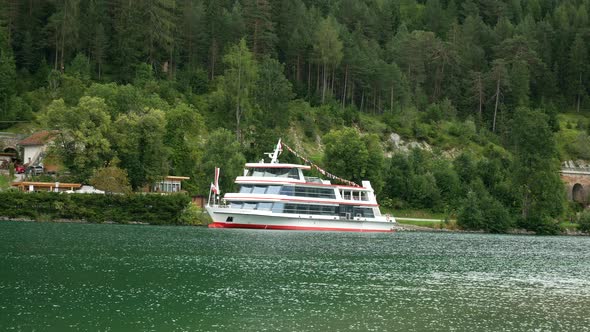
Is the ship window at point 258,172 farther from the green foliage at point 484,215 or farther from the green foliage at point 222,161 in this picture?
the green foliage at point 484,215

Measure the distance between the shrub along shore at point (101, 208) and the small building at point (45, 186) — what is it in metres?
3.58

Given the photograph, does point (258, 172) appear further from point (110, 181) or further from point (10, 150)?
point (10, 150)

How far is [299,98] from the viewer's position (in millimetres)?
111938

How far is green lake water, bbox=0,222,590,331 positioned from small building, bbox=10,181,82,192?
1778cm

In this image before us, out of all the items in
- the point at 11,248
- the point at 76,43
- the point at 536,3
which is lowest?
the point at 11,248

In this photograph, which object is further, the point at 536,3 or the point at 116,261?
the point at 536,3

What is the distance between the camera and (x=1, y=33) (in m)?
95.2

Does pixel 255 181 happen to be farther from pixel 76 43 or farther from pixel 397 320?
pixel 397 320

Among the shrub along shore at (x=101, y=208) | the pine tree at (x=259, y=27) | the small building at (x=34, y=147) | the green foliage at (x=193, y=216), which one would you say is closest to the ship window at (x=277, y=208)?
the green foliage at (x=193, y=216)

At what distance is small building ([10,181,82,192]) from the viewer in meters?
76.8

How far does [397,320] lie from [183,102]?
73761 millimetres

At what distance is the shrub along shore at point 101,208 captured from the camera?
72750mm

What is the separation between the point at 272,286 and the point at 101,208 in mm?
44413

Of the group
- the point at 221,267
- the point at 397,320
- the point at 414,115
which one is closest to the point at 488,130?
the point at 414,115
